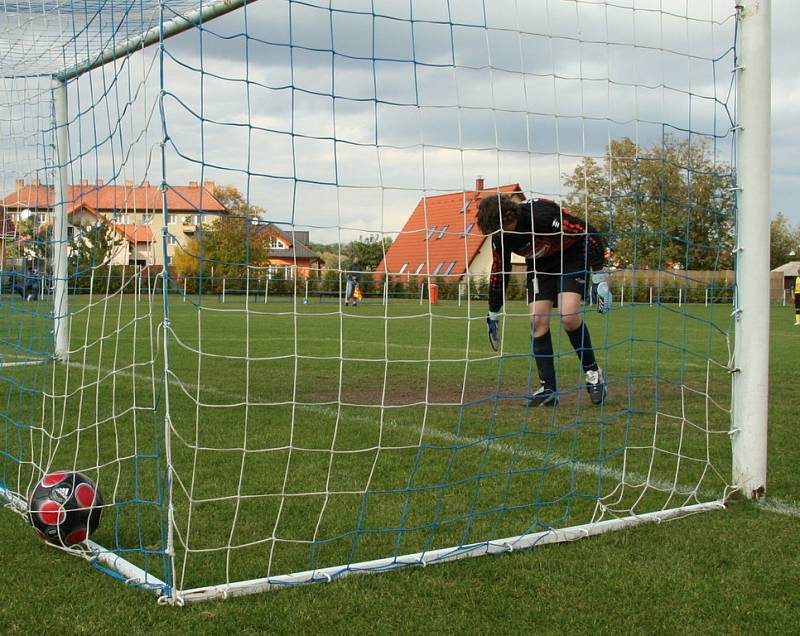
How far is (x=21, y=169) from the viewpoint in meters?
6.79

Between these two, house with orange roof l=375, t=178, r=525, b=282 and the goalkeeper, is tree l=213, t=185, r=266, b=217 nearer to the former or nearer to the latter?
house with orange roof l=375, t=178, r=525, b=282

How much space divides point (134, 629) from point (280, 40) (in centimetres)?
230

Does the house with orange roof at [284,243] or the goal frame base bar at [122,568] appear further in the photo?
the house with orange roof at [284,243]

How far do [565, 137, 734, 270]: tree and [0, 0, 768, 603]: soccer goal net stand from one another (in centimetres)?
2

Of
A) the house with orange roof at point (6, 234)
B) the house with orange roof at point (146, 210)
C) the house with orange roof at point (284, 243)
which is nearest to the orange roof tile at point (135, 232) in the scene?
the house with orange roof at point (146, 210)

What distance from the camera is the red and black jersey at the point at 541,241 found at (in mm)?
5852

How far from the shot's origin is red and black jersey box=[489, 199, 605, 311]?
585 cm

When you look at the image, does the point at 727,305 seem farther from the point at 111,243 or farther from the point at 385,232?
the point at 111,243

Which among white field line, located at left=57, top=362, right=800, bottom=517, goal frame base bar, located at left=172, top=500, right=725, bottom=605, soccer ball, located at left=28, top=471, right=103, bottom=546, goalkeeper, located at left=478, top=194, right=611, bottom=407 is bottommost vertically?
goal frame base bar, located at left=172, top=500, right=725, bottom=605

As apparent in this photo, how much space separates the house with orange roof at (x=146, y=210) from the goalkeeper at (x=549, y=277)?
240 centimetres

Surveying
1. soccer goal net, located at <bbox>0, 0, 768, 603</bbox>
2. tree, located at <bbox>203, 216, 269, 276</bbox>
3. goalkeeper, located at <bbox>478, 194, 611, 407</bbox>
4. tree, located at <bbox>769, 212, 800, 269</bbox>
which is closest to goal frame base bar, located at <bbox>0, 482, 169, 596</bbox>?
soccer goal net, located at <bbox>0, 0, 768, 603</bbox>

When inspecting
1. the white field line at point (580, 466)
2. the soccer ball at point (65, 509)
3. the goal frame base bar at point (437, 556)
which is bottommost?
the goal frame base bar at point (437, 556)

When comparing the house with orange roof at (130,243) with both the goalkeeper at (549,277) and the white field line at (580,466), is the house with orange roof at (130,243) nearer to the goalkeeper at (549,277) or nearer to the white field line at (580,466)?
the white field line at (580,466)

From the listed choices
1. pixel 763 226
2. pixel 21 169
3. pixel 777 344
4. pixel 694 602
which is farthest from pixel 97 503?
pixel 777 344
